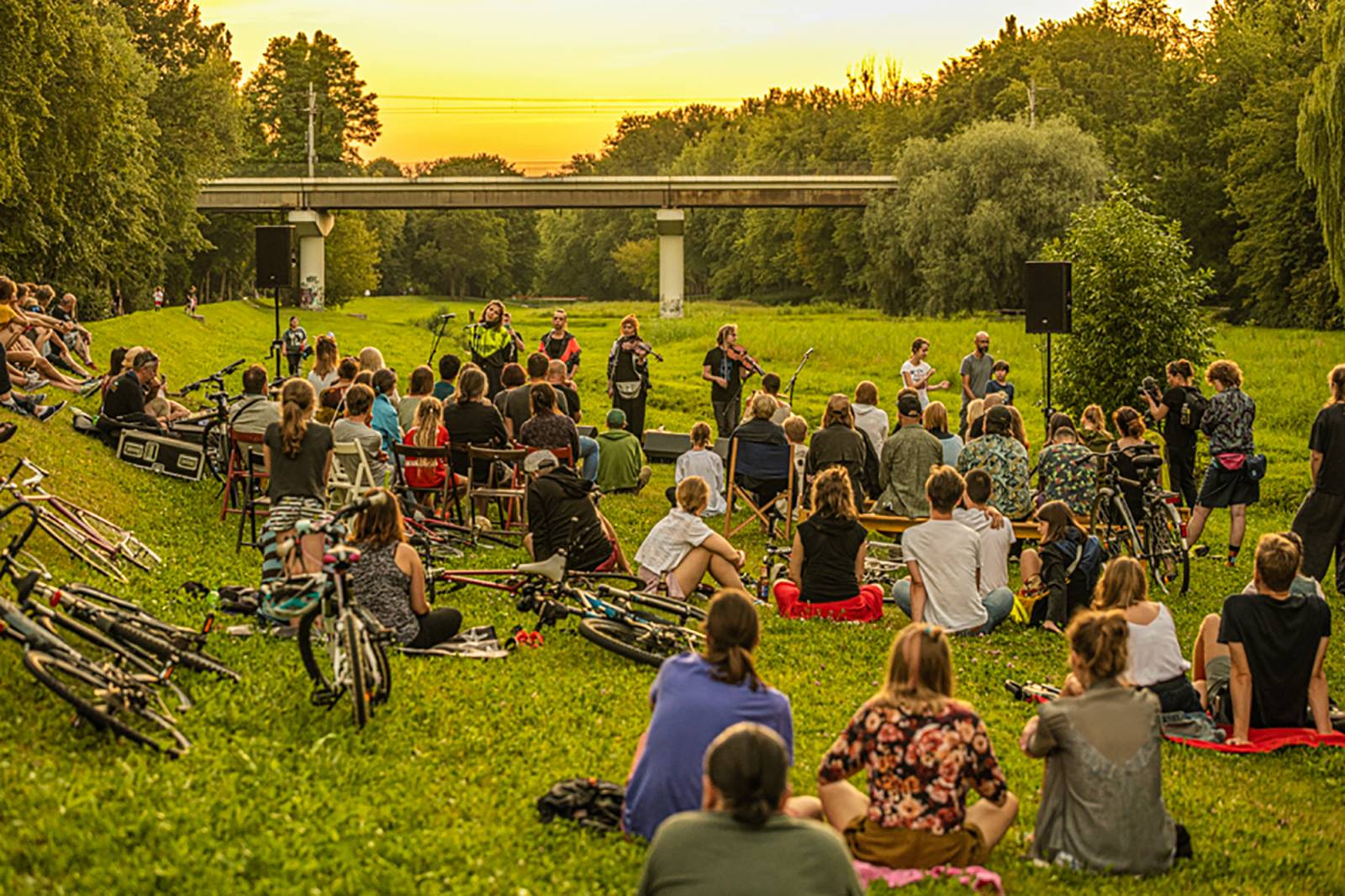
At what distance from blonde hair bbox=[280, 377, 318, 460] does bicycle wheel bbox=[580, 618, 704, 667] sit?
8.10ft

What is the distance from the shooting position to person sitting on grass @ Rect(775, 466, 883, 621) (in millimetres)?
10578

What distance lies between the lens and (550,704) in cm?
815

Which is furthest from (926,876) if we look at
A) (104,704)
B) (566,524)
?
(566,524)

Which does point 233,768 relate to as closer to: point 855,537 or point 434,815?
point 434,815

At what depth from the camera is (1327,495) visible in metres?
12.3

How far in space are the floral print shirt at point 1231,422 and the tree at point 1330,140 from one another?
11.2m

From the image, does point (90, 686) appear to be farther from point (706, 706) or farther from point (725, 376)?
point (725, 376)

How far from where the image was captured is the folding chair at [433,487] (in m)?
12.7

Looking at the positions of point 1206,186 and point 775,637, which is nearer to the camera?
point 775,637

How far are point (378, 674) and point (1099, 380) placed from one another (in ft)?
51.5

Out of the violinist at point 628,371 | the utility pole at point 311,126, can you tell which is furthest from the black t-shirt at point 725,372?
the utility pole at point 311,126

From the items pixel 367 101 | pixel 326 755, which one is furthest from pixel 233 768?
pixel 367 101

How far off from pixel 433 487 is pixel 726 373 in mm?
5433

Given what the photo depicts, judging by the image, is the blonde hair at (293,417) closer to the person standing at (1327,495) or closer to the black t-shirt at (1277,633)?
the black t-shirt at (1277,633)
